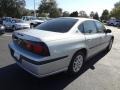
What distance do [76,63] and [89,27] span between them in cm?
135

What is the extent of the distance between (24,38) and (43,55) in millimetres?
714

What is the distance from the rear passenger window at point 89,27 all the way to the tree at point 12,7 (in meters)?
43.3

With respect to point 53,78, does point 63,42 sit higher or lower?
higher

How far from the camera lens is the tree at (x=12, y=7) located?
46.0 m

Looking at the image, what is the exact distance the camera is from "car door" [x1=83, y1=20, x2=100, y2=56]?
17.3 ft

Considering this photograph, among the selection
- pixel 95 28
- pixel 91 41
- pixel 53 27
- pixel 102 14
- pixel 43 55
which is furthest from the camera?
pixel 102 14

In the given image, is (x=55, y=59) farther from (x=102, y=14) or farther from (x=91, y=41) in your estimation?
(x=102, y=14)

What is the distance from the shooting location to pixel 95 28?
6016mm

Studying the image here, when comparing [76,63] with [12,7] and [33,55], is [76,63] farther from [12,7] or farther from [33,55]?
[12,7]

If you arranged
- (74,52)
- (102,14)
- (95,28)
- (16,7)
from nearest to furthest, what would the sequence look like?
(74,52) → (95,28) → (16,7) → (102,14)

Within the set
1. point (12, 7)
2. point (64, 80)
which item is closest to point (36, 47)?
point (64, 80)

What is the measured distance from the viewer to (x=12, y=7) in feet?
153

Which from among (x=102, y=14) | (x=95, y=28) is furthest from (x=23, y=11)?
(x=102, y=14)

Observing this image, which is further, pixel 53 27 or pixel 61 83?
pixel 53 27
